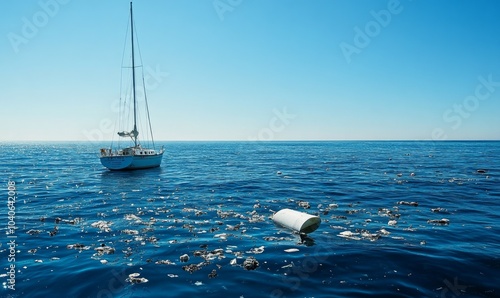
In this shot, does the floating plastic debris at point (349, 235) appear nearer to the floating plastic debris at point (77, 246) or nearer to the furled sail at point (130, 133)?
the floating plastic debris at point (77, 246)

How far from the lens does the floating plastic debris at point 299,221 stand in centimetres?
1547

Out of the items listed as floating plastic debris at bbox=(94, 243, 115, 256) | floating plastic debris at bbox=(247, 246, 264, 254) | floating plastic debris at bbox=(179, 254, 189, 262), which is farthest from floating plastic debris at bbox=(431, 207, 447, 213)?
floating plastic debris at bbox=(94, 243, 115, 256)

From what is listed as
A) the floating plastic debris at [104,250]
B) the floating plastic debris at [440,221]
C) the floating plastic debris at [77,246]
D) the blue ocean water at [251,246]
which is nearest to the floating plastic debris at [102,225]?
the blue ocean water at [251,246]

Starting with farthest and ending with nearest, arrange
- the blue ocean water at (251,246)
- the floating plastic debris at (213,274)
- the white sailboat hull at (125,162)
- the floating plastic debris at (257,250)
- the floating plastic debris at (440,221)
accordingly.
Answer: the white sailboat hull at (125,162)
the floating plastic debris at (440,221)
the floating plastic debris at (257,250)
the floating plastic debris at (213,274)
the blue ocean water at (251,246)

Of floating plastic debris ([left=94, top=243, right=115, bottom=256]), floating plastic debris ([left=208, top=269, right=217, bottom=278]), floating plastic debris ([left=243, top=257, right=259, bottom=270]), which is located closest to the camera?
floating plastic debris ([left=208, top=269, right=217, bottom=278])

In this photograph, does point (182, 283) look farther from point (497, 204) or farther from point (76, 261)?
point (497, 204)

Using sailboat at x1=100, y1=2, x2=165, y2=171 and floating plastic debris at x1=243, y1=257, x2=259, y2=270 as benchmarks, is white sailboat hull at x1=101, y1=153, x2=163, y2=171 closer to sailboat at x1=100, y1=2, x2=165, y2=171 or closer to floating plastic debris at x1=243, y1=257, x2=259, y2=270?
sailboat at x1=100, y1=2, x2=165, y2=171

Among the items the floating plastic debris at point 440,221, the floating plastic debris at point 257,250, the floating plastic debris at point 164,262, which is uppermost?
the floating plastic debris at point 440,221

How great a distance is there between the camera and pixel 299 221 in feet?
51.6

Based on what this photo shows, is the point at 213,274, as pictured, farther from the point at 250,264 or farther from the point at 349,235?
the point at 349,235

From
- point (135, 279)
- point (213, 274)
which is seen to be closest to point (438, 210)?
point (213, 274)

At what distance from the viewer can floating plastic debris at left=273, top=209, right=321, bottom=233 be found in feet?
50.8

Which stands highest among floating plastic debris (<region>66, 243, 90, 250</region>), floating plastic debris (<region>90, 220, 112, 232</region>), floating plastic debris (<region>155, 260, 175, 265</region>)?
floating plastic debris (<region>155, 260, 175, 265</region>)

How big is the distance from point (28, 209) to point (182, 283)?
61.0ft
